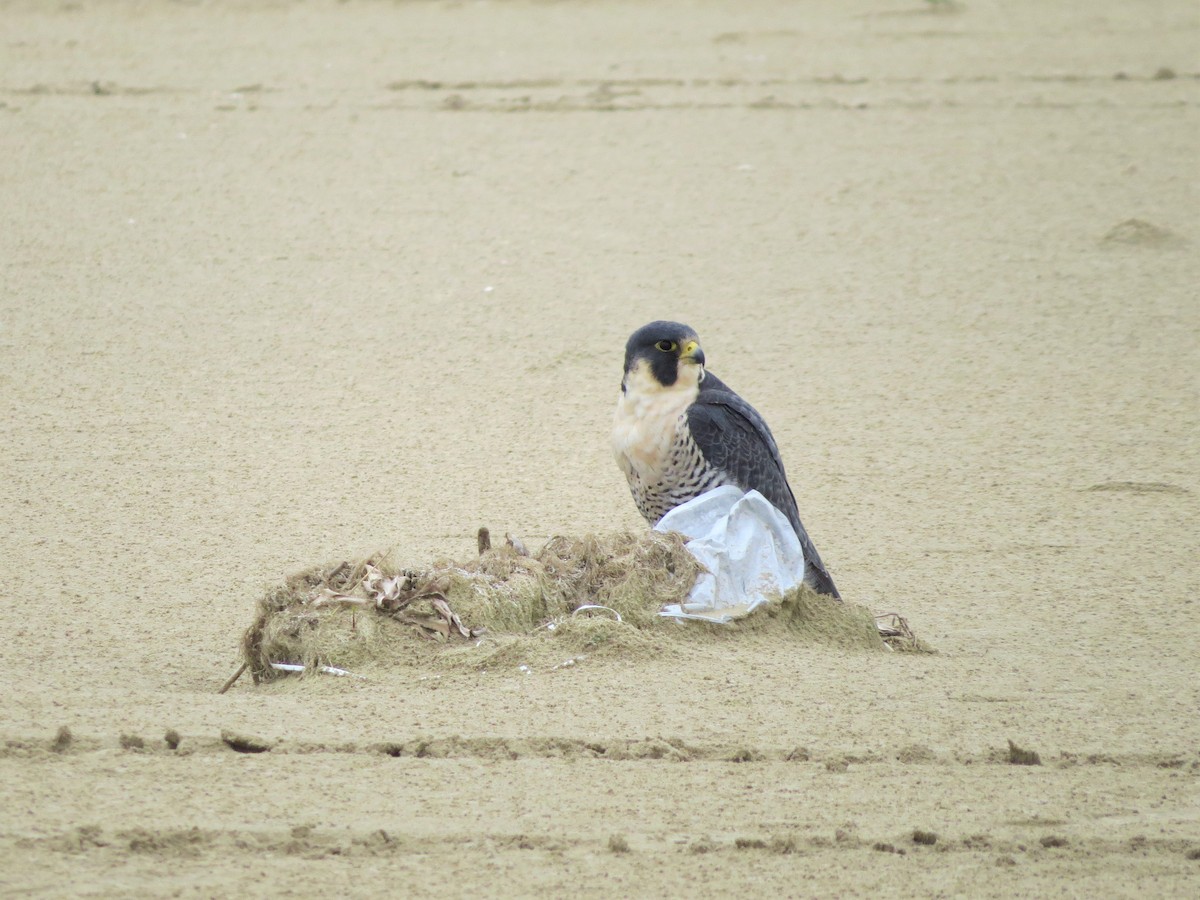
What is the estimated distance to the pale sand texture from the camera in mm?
3289

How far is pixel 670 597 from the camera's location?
4316 millimetres

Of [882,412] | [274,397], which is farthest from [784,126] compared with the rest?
[274,397]

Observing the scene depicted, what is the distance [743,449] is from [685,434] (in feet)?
0.63

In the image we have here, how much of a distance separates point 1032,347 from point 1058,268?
4.01ft

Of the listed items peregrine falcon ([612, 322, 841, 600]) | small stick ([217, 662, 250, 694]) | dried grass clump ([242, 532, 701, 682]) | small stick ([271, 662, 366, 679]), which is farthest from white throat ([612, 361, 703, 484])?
small stick ([217, 662, 250, 694])

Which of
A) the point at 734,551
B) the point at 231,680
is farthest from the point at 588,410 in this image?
the point at 231,680

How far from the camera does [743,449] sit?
473 centimetres

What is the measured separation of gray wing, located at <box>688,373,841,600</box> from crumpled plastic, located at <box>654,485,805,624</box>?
0.24ft

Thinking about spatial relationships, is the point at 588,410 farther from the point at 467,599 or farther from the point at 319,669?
the point at 319,669

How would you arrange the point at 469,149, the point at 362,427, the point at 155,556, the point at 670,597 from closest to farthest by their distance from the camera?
the point at 670,597, the point at 155,556, the point at 362,427, the point at 469,149

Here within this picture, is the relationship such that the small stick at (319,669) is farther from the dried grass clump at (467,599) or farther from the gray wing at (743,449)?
the gray wing at (743,449)

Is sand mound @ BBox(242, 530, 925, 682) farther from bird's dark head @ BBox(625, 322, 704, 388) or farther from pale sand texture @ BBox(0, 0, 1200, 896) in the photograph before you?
bird's dark head @ BBox(625, 322, 704, 388)

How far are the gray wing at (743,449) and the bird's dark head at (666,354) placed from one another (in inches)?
4.1

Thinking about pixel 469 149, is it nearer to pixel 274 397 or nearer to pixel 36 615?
pixel 274 397
